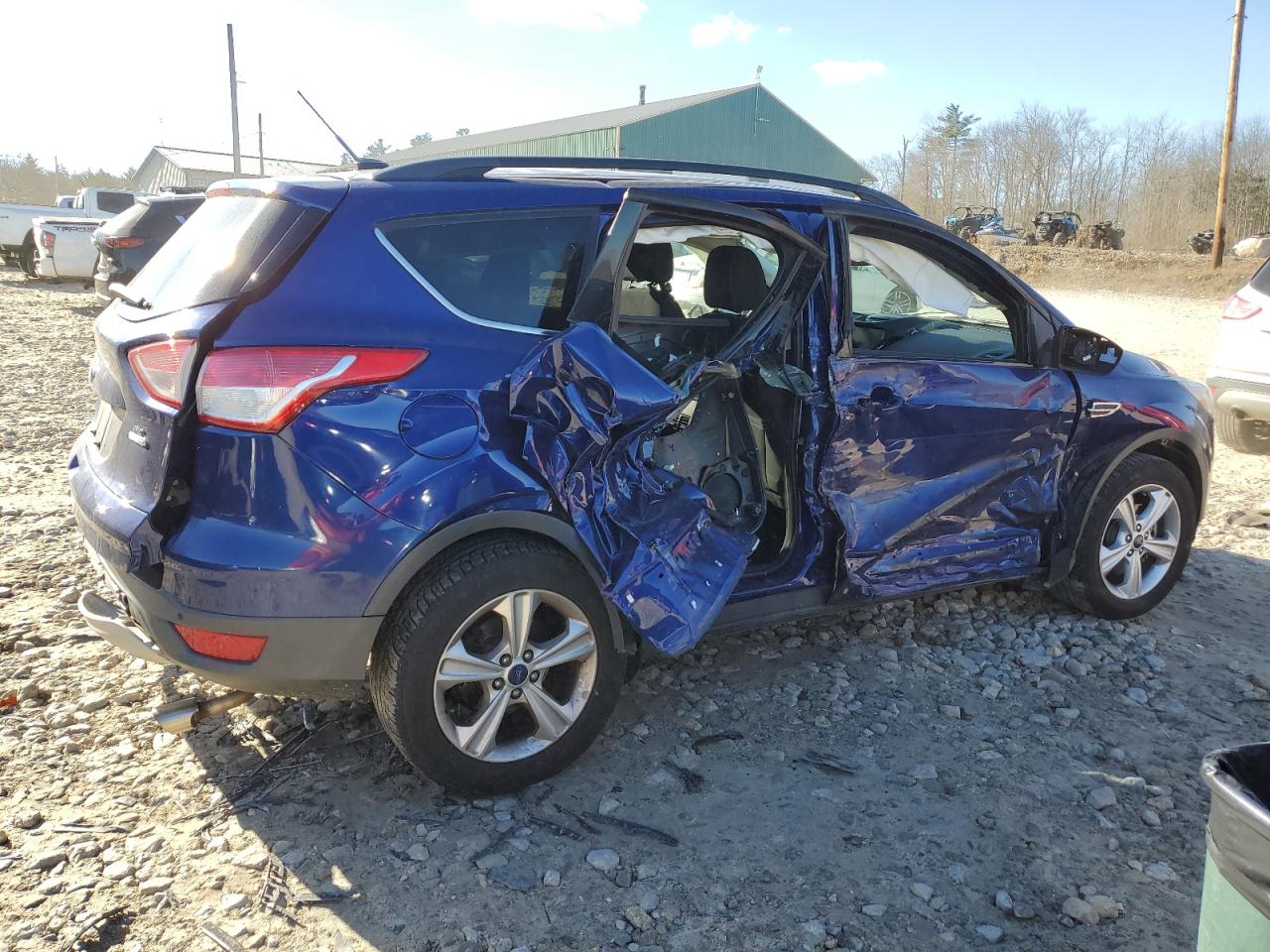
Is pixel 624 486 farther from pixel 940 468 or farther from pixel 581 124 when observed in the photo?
pixel 581 124

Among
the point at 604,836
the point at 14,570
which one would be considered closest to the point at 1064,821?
the point at 604,836

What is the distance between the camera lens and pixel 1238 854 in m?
1.53

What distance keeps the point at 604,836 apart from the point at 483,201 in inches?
77.3

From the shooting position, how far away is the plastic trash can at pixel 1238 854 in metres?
1.48

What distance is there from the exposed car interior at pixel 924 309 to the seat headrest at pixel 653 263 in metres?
0.74

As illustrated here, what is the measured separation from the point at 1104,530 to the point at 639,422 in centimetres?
251

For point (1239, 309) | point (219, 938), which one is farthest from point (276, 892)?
point (1239, 309)

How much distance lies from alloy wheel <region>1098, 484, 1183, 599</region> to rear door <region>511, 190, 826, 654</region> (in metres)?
1.96

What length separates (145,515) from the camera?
2.60 meters

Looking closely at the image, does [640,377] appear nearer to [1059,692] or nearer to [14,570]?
[1059,692]

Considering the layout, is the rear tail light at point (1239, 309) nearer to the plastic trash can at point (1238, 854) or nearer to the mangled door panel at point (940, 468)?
the mangled door panel at point (940, 468)

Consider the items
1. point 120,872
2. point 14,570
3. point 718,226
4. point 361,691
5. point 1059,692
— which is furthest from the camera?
point 14,570

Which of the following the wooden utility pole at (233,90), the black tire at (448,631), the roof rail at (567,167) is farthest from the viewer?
the wooden utility pole at (233,90)

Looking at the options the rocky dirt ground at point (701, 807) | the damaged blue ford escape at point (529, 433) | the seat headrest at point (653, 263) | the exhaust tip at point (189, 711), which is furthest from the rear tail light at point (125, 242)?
the exhaust tip at point (189, 711)
